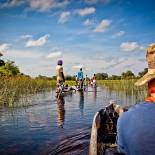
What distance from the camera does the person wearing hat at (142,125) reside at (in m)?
2.88

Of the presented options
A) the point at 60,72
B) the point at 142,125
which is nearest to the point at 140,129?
the point at 142,125

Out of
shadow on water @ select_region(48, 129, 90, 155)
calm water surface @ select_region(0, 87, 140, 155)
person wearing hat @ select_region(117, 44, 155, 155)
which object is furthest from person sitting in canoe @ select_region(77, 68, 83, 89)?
person wearing hat @ select_region(117, 44, 155, 155)

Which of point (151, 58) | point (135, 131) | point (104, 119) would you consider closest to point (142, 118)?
point (135, 131)

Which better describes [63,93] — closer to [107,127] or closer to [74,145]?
[74,145]

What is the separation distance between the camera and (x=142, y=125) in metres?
2.89

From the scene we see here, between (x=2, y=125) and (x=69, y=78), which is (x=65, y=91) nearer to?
(x=2, y=125)

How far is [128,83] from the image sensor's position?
3006cm

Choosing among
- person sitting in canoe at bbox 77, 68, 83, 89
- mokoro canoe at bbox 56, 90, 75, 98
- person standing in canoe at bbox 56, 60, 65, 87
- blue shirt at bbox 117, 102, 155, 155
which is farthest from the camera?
person sitting in canoe at bbox 77, 68, 83, 89

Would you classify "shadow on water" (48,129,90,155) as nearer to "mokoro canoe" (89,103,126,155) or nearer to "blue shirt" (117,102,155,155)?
"mokoro canoe" (89,103,126,155)

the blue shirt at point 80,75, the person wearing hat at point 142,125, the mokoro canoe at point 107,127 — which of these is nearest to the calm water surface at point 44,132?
the mokoro canoe at point 107,127

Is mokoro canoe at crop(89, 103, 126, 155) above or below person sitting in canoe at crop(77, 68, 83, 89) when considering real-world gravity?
below

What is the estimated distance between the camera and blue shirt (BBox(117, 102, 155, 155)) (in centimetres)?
288

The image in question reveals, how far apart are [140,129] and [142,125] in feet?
0.14

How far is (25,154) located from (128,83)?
23358mm
